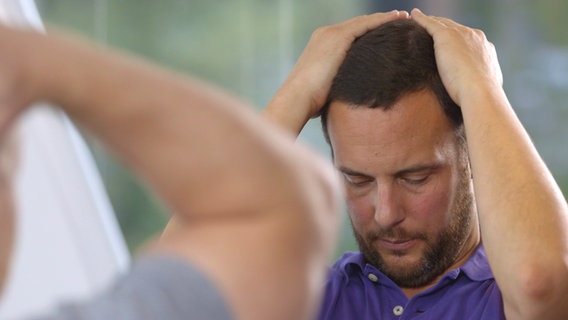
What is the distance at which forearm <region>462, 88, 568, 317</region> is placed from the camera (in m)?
1.84

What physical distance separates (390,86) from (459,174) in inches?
8.5

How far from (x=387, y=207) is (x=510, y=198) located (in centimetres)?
24

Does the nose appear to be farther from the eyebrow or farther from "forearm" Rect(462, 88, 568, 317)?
"forearm" Rect(462, 88, 568, 317)

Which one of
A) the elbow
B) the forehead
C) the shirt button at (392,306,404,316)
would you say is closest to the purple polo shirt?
the shirt button at (392,306,404,316)

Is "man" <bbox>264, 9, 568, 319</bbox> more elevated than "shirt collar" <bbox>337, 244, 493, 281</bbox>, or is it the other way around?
"man" <bbox>264, 9, 568, 319</bbox>

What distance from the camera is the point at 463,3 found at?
4.72 m

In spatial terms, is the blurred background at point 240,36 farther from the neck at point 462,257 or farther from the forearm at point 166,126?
the forearm at point 166,126

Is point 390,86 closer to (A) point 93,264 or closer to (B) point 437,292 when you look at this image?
(B) point 437,292

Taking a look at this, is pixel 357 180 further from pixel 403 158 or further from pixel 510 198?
pixel 510 198

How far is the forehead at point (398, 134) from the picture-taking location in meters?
2.06

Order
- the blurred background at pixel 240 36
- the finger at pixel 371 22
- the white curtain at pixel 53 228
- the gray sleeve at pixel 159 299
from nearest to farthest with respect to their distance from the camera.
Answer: the gray sleeve at pixel 159 299 → the finger at pixel 371 22 → the white curtain at pixel 53 228 → the blurred background at pixel 240 36

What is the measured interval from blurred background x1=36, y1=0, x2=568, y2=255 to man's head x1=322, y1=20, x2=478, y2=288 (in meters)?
2.24

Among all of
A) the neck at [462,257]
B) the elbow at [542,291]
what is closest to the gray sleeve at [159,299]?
the elbow at [542,291]

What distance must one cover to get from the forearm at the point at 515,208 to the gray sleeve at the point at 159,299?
1.05m
